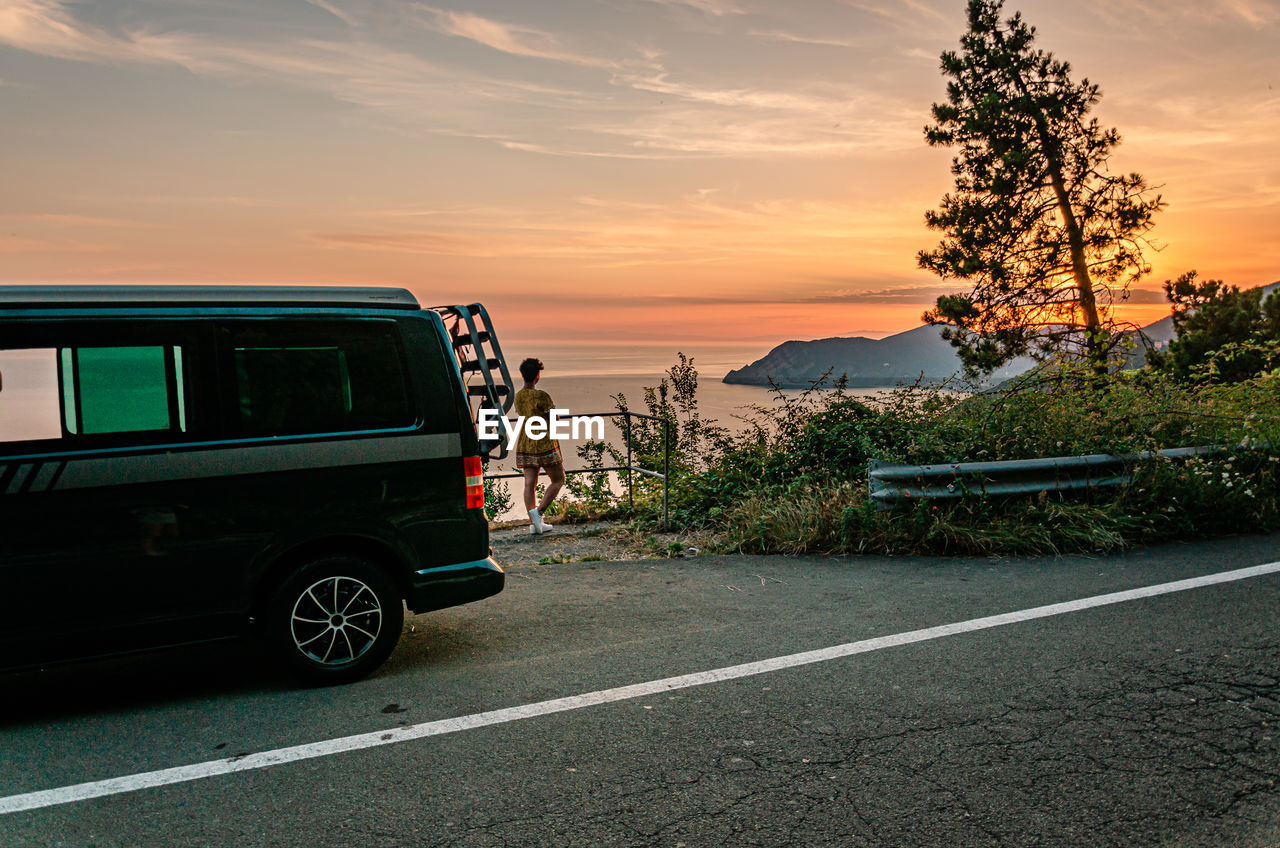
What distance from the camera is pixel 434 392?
16.5ft

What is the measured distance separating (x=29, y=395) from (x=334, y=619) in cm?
179

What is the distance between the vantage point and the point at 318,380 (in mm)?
4812

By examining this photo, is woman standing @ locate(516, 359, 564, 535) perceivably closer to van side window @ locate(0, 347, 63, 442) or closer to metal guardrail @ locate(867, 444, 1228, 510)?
metal guardrail @ locate(867, 444, 1228, 510)

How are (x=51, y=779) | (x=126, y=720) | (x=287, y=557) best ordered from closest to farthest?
(x=51, y=779), (x=126, y=720), (x=287, y=557)

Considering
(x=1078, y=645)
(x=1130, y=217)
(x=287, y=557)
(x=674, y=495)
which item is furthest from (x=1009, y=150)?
(x=287, y=557)

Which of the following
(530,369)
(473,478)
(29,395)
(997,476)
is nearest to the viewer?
(29,395)

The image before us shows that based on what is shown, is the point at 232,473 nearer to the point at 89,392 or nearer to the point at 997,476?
the point at 89,392

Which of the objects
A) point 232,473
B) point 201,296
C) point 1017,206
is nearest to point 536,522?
point 232,473

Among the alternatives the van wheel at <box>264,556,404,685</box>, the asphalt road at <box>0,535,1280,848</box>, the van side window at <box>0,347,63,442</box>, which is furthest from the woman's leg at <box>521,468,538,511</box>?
the van side window at <box>0,347,63,442</box>

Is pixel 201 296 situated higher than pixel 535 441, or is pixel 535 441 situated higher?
pixel 201 296

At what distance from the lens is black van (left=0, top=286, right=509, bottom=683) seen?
4262mm

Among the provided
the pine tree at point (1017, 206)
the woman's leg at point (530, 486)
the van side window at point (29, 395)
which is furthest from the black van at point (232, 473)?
the pine tree at point (1017, 206)

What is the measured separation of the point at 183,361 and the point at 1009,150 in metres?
24.9

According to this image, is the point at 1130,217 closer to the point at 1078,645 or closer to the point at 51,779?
the point at 1078,645
